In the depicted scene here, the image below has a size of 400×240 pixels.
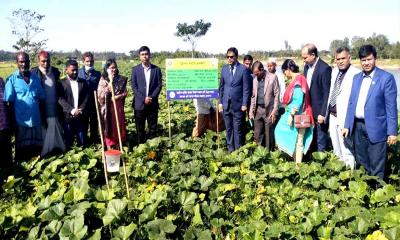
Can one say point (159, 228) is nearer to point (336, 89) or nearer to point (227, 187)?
point (227, 187)

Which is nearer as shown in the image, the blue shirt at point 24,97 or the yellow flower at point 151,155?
the blue shirt at point 24,97

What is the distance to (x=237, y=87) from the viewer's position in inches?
231

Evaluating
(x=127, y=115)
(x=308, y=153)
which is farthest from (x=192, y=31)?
(x=308, y=153)

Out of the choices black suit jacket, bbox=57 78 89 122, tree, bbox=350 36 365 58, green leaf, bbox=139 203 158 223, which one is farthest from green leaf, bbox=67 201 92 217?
tree, bbox=350 36 365 58

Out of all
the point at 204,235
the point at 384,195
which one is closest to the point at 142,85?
the point at 204,235

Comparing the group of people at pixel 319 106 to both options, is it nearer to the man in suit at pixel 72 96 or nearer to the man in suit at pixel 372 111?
the man in suit at pixel 372 111

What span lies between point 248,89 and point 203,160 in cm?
138

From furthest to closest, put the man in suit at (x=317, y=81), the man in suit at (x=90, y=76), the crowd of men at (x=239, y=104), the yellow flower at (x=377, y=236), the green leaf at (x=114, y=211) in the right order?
the man in suit at (x=90, y=76), the man in suit at (x=317, y=81), the crowd of men at (x=239, y=104), the green leaf at (x=114, y=211), the yellow flower at (x=377, y=236)

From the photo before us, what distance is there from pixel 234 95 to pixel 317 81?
140 centimetres

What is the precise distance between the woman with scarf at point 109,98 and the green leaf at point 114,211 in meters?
2.59

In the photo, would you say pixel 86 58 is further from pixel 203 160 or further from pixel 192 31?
pixel 192 31

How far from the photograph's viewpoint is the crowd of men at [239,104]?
160 inches

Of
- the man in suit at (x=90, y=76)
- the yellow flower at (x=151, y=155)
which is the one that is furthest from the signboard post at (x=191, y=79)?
the man in suit at (x=90, y=76)

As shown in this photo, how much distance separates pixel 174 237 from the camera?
11.3ft
